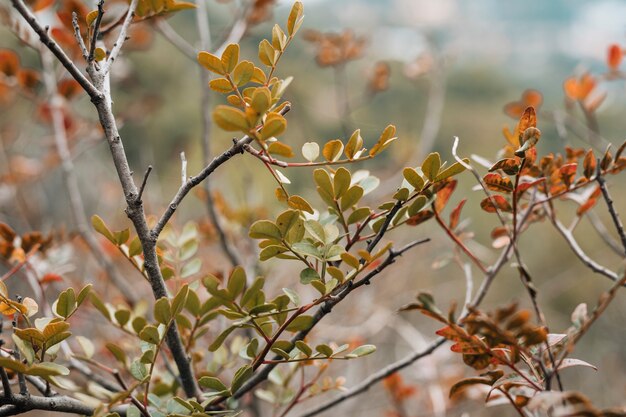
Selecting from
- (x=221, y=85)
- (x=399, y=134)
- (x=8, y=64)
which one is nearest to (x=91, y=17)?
(x=221, y=85)

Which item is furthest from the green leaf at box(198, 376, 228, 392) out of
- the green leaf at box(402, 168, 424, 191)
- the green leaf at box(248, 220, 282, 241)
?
the green leaf at box(402, 168, 424, 191)

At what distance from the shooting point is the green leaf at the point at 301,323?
16.9 inches

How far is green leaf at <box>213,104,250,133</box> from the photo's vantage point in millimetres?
316

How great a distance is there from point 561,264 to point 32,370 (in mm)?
6332

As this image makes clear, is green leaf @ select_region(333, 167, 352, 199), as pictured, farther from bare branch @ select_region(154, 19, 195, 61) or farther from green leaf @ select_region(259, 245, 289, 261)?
bare branch @ select_region(154, 19, 195, 61)

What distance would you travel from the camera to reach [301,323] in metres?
0.43

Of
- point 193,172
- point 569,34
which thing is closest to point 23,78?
point 193,172

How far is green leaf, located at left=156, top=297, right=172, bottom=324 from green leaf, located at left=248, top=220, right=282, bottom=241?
85mm

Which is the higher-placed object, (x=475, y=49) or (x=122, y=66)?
(x=475, y=49)

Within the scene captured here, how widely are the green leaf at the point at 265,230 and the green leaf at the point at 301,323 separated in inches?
3.2

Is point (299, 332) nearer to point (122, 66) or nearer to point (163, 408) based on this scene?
point (163, 408)

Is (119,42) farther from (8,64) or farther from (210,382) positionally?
(8,64)

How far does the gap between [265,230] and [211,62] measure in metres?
0.14

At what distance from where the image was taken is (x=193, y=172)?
3076 millimetres
